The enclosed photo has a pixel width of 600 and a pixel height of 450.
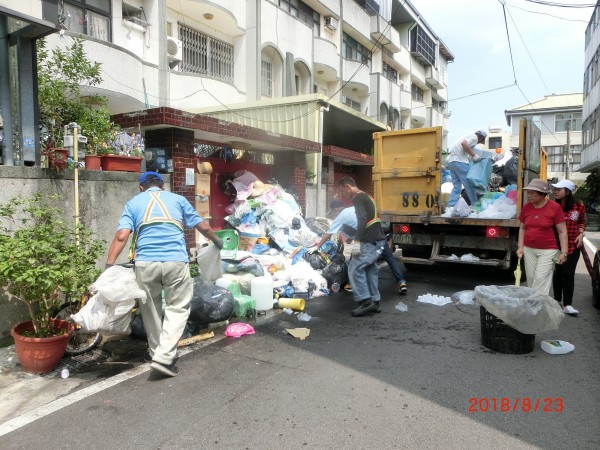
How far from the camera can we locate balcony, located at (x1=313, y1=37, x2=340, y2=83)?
18.0 metres

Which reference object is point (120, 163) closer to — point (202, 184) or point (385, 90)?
point (202, 184)

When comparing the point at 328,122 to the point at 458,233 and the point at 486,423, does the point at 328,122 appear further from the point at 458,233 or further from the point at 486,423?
the point at 486,423

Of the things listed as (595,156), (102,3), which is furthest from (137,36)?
(595,156)

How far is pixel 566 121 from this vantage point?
133 ft

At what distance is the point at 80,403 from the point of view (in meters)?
3.28

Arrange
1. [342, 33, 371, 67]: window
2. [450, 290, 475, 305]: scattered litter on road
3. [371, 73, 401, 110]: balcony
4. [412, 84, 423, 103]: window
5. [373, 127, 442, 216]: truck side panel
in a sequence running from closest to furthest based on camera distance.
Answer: [450, 290, 475, 305]: scattered litter on road < [373, 127, 442, 216]: truck side panel < [342, 33, 371, 67]: window < [371, 73, 401, 110]: balcony < [412, 84, 423, 103]: window

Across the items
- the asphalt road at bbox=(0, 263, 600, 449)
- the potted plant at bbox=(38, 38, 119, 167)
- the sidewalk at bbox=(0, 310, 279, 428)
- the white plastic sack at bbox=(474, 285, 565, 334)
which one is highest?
the potted plant at bbox=(38, 38, 119, 167)

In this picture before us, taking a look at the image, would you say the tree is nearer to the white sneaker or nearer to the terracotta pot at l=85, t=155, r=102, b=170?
the terracotta pot at l=85, t=155, r=102, b=170

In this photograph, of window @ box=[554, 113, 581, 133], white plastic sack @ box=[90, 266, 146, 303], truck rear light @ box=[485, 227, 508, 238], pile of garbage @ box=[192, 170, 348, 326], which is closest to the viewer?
white plastic sack @ box=[90, 266, 146, 303]

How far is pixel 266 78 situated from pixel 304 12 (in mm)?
4415

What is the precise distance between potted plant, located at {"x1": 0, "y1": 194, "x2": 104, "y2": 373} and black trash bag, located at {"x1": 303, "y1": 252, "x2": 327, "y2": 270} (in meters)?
3.75

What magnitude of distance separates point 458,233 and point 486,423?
471 cm

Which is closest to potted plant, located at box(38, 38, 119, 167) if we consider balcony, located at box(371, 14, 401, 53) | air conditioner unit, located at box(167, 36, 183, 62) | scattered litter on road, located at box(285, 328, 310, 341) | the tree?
the tree
